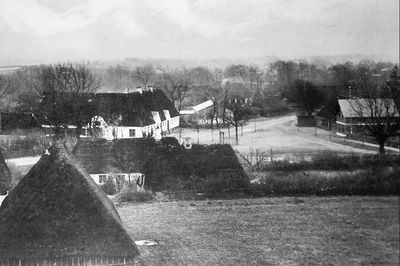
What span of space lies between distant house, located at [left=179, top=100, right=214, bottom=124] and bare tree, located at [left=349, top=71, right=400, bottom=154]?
1.34 metres

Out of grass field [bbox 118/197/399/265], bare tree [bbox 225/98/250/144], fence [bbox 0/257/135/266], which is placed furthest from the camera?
bare tree [bbox 225/98/250/144]

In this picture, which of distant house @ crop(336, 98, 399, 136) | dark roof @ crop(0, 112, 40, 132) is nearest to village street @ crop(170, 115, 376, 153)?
distant house @ crop(336, 98, 399, 136)

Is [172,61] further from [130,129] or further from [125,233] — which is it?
[125,233]

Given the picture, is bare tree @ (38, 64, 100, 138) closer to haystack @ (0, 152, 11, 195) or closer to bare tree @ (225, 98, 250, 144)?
haystack @ (0, 152, 11, 195)

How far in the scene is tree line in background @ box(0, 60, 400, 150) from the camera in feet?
14.2

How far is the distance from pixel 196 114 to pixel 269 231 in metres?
1.25

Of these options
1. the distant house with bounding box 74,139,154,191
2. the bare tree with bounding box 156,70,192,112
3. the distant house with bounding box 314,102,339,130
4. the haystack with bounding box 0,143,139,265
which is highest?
the bare tree with bounding box 156,70,192,112

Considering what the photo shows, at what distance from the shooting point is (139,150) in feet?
14.5

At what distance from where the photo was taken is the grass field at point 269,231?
12.5ft

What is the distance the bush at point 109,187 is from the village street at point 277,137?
73 centimetres

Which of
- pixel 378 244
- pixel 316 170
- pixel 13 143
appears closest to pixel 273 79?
pixel 316 170

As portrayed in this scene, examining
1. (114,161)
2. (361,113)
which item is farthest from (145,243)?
(361,113)

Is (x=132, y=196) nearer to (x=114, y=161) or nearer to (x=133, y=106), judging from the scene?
(x=114, y=161)

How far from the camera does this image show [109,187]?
4488 millimetres
